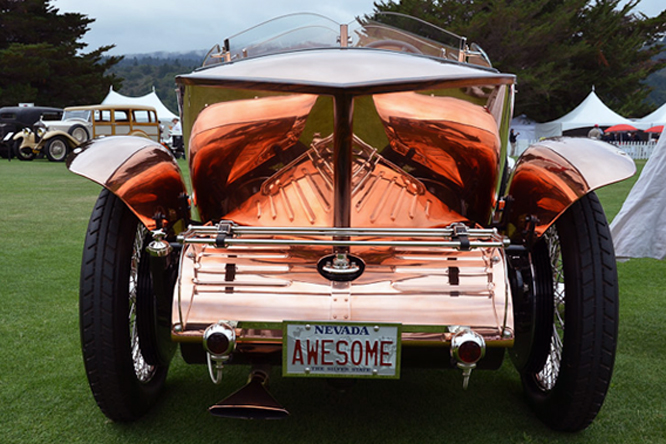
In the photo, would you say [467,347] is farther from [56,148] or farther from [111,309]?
[56,148]

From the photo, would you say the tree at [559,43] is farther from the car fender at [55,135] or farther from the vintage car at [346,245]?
the vintage car at [346,245]

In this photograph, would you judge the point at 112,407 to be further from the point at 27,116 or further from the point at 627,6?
the point at 627,6

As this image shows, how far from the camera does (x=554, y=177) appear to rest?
1891mm

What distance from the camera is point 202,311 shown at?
1.72 metres

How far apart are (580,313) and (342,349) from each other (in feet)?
2.50

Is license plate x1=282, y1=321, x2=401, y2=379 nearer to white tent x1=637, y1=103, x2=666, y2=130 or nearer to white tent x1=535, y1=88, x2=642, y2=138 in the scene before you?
white tent x1=535, y1=88, x2=642, y2=138

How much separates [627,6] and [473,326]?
38.3 metres

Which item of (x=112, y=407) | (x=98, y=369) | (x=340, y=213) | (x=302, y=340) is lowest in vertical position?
(x=112, y=407)

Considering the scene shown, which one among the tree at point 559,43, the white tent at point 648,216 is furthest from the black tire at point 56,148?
the tree at point 559,43

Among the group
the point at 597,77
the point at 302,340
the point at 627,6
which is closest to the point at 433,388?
the point at 302,340

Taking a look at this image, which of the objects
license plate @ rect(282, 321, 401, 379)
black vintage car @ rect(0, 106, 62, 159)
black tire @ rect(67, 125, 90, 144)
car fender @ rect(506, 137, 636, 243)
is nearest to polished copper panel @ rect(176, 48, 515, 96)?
car fender @ rect(506, 137, 636, 243)

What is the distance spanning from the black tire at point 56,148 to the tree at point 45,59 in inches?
567

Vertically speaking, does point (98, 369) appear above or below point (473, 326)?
below

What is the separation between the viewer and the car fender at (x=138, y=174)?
1854mm
